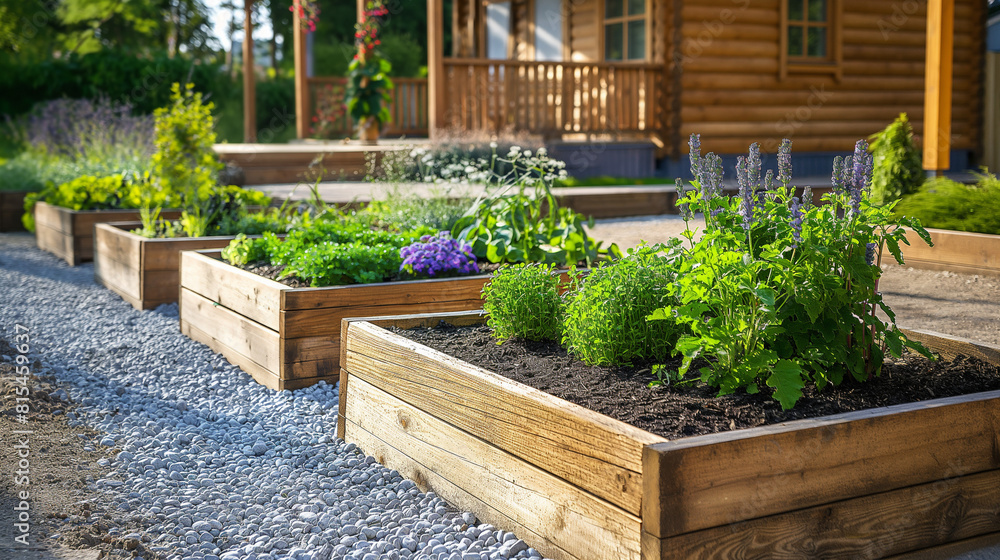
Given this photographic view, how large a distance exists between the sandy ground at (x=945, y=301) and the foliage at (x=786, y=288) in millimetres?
1704

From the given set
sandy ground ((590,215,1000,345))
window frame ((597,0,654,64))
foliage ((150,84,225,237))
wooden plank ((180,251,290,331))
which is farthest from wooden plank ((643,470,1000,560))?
window frame ((597,0,654,64))

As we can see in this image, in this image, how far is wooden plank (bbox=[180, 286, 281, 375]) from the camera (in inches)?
141

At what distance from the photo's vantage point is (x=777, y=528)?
180 cm

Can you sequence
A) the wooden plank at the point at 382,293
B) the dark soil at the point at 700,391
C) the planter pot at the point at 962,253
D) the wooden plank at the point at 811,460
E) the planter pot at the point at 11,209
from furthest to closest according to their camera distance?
the planter pot at the point at 11,209 → the planter pot at the point at 962,253 → the wooden plank at the point at 382,293 → the dark soil at the point at 700,391 → the wooden plank at the point at 811,460

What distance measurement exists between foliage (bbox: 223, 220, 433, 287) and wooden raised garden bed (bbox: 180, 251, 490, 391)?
0.16 m

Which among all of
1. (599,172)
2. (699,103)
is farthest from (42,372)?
(699,103)

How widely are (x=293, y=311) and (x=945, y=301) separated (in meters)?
3.23

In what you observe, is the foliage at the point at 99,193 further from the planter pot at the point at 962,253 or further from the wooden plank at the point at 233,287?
the planter pot at the point at 962,253

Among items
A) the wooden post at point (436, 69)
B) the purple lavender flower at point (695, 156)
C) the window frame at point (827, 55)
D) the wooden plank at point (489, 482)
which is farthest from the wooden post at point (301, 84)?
the purple lavender flower at point (695, 156)

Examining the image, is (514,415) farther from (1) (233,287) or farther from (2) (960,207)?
(2) (960,207)

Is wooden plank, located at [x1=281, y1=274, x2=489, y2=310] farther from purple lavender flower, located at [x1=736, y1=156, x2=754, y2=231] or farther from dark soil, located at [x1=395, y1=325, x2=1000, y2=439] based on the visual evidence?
purple lavender flower, located at [x1=736, y1=156, x2=754, y2=231]

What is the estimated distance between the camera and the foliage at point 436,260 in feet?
12.9

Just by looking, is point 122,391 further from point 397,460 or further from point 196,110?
point 196,110

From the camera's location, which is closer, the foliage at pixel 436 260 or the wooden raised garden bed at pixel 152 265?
the foliage at pixel 436 260
